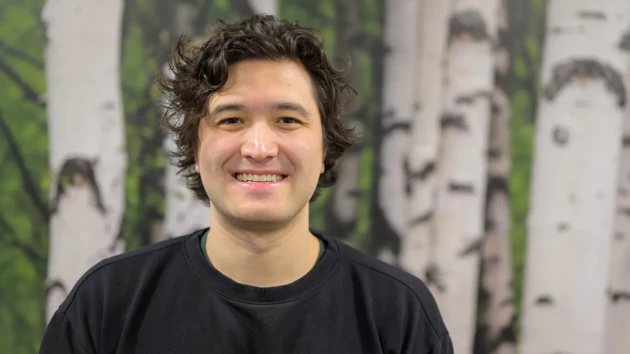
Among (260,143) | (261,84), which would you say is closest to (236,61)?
(261,84)

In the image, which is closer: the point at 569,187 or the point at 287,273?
the point at 287,273

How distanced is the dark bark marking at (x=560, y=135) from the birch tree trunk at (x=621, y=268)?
0.62ft

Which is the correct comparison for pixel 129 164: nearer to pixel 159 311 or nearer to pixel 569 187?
pixel 159 311

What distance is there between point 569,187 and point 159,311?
4.25ft

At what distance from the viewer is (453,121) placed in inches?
66.0

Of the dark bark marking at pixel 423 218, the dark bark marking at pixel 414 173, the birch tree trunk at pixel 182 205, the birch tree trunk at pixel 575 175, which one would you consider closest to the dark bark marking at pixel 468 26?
the birch tree trunk at pixel 575 175

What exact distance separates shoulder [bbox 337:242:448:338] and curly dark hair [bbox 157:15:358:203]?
301 millimetres

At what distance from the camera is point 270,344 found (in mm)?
1091

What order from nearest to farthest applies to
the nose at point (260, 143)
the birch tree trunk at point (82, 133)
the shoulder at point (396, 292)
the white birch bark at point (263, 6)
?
the nose at point (260, 143) → the shoulder at point (396, 292) → the birch tree trunk at point (82, 133) → the white birch bark at point (263, 6)

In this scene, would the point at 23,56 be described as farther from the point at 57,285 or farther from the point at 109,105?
the point at 57,285

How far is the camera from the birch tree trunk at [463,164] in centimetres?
165

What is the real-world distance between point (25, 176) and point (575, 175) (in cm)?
173

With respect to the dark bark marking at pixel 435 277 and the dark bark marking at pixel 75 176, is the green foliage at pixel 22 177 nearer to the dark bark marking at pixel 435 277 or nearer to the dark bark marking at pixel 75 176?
the dark bark marking at pixel 75 176

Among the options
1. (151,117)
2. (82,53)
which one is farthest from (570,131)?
(82,53)
